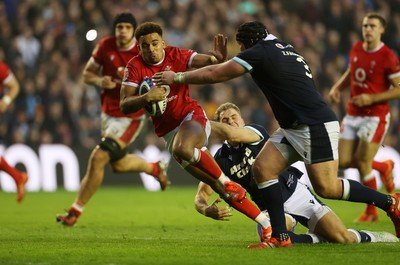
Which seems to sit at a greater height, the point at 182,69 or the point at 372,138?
the point at 182,69

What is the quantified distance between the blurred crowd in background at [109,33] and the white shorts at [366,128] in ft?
19.9

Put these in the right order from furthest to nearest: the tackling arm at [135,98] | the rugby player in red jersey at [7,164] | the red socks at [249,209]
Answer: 1. the rugby player in red jersey at [7,164]
2. the red socks at [249,209]
3. the tackling arm at [135,98]

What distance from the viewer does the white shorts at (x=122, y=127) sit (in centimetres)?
1195

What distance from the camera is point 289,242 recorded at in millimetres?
7871

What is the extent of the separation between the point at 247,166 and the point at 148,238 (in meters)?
1.40

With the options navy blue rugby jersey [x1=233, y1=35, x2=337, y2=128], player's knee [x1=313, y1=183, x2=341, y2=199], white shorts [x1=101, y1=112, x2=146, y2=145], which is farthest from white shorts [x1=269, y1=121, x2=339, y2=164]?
white shorts [x1=101, y1=112, x2=146, y2=145]

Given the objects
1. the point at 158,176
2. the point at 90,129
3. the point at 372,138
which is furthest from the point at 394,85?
the point at 90,129

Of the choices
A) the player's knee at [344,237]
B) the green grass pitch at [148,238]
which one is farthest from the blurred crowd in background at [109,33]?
the player's knee at [344,237]

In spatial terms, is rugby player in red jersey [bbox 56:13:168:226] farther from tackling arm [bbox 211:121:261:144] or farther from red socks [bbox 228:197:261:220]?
red socks [bbox 228:197:261:220]

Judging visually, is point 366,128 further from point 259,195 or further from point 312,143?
point 312,143

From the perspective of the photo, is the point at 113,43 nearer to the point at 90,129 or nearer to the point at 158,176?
the point at 158,176

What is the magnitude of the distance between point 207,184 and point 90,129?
1067cm

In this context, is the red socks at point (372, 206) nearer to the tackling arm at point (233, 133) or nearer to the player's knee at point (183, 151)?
the tackling arm at point (233, 133)

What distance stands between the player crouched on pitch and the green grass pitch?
0.93 feet
